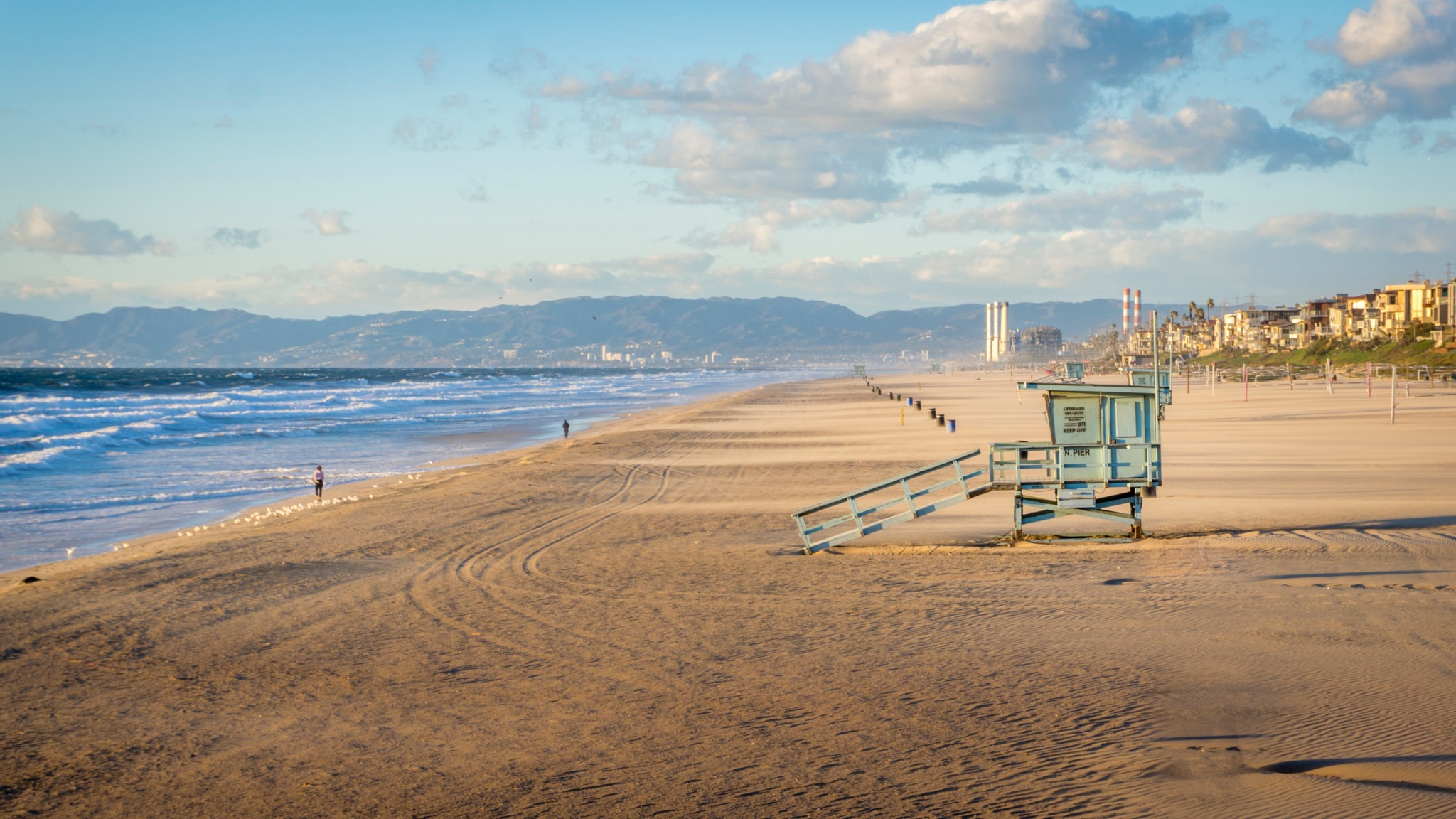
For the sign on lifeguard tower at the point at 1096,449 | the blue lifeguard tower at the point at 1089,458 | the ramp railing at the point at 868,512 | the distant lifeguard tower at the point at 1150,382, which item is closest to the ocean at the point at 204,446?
the ramp railing at the point at 868,512

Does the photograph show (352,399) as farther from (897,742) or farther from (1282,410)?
(897,742)

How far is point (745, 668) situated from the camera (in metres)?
9.99

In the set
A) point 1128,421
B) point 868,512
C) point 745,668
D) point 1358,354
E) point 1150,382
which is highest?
point 1150,382

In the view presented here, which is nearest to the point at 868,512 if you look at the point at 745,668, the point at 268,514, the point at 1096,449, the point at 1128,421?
the point at 1096,449

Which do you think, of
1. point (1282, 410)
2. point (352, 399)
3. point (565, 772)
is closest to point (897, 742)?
point (565, 772)

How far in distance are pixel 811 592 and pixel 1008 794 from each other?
22.0 ft

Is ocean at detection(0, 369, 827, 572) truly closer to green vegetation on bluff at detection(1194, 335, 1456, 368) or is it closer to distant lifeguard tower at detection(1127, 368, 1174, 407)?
distant lifeguard tower at detection(1127, 368, 1174, 407)

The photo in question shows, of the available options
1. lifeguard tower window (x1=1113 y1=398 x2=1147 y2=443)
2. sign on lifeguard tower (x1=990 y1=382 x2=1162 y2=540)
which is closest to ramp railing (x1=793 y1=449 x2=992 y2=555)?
sign on lifeguard tower (x1=990 y1=382 x2=1162 y2=540)

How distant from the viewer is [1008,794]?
6.80m

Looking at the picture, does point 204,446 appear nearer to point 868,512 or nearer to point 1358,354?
point 868,512

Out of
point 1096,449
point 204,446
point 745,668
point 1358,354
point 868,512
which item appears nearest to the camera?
point 745,668

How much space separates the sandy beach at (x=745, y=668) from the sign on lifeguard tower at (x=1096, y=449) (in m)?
0.89

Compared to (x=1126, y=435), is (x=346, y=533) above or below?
below

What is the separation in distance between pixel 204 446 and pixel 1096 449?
36.7m
